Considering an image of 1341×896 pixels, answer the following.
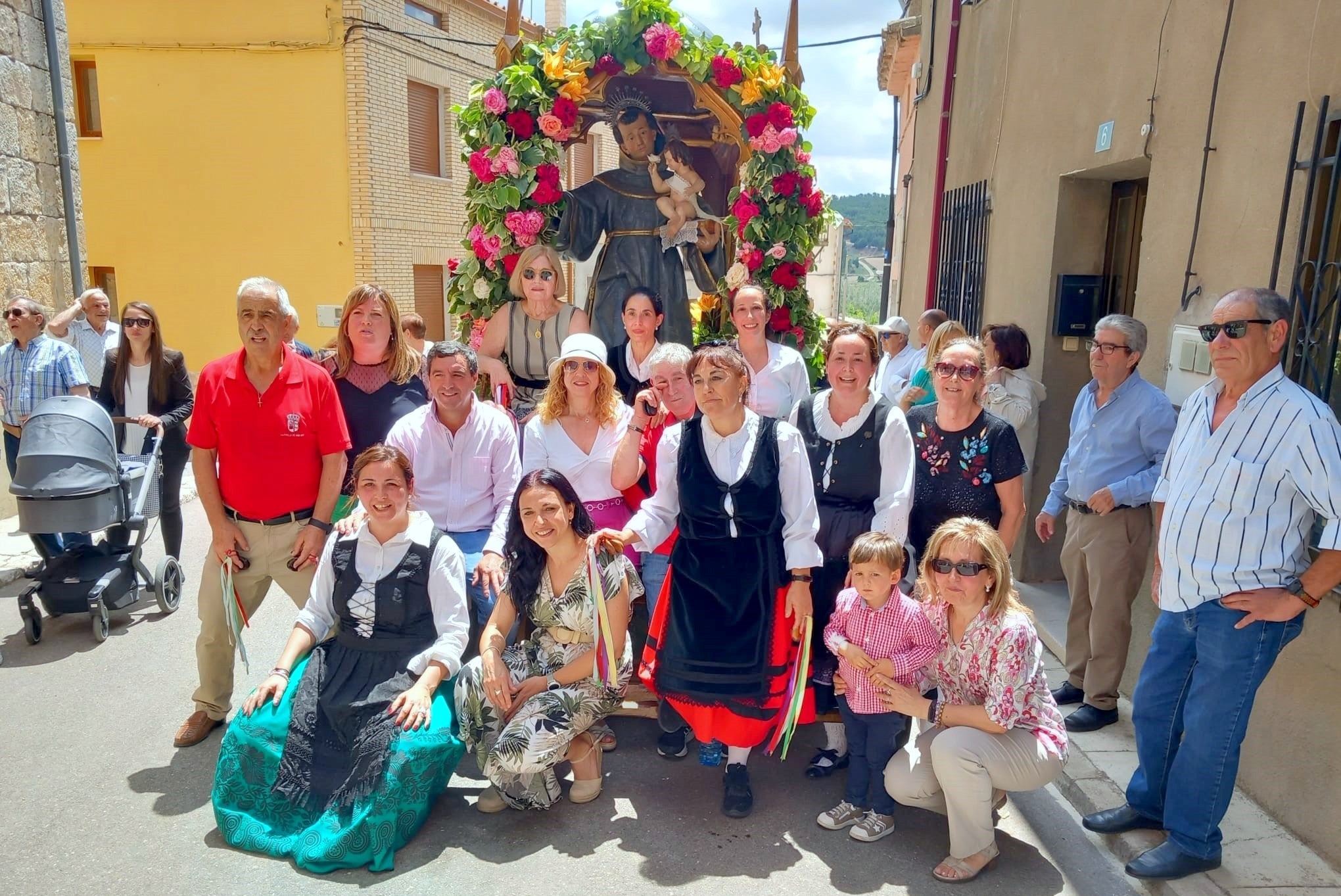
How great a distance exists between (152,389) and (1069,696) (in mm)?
5774

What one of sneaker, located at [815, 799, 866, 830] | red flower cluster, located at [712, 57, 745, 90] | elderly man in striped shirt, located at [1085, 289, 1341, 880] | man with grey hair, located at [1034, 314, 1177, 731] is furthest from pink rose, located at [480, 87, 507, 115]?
sneaker, located at [815, 799, 866, 830]

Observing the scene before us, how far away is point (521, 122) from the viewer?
607 cm

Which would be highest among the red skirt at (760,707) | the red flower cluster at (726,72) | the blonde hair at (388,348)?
the red flower cluster at (726,72)

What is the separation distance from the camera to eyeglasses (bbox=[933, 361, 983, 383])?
157 inches

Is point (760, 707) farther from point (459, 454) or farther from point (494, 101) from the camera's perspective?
point (494, 101)

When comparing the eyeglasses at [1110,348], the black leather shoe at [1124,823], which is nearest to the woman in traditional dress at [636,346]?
the eyeglasses at [1110,348]

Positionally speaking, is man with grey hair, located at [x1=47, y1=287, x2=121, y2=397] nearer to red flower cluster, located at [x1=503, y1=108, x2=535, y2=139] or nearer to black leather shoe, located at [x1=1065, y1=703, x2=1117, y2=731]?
red flower cluster, located at [x1=503, y1=108, x2=535, y2=139]

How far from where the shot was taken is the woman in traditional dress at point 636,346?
5.00 m

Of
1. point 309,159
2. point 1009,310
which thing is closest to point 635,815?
point 1009,310

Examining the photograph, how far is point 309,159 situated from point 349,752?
1434 centimetres

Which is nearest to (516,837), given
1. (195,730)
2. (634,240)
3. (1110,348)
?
(195,730)

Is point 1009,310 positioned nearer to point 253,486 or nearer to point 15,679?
point 253,486

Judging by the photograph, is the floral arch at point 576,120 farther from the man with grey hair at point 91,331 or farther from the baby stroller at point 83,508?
the man with grey hair at point 91,331

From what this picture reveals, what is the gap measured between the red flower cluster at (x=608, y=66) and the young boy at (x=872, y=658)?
12.9 ft
